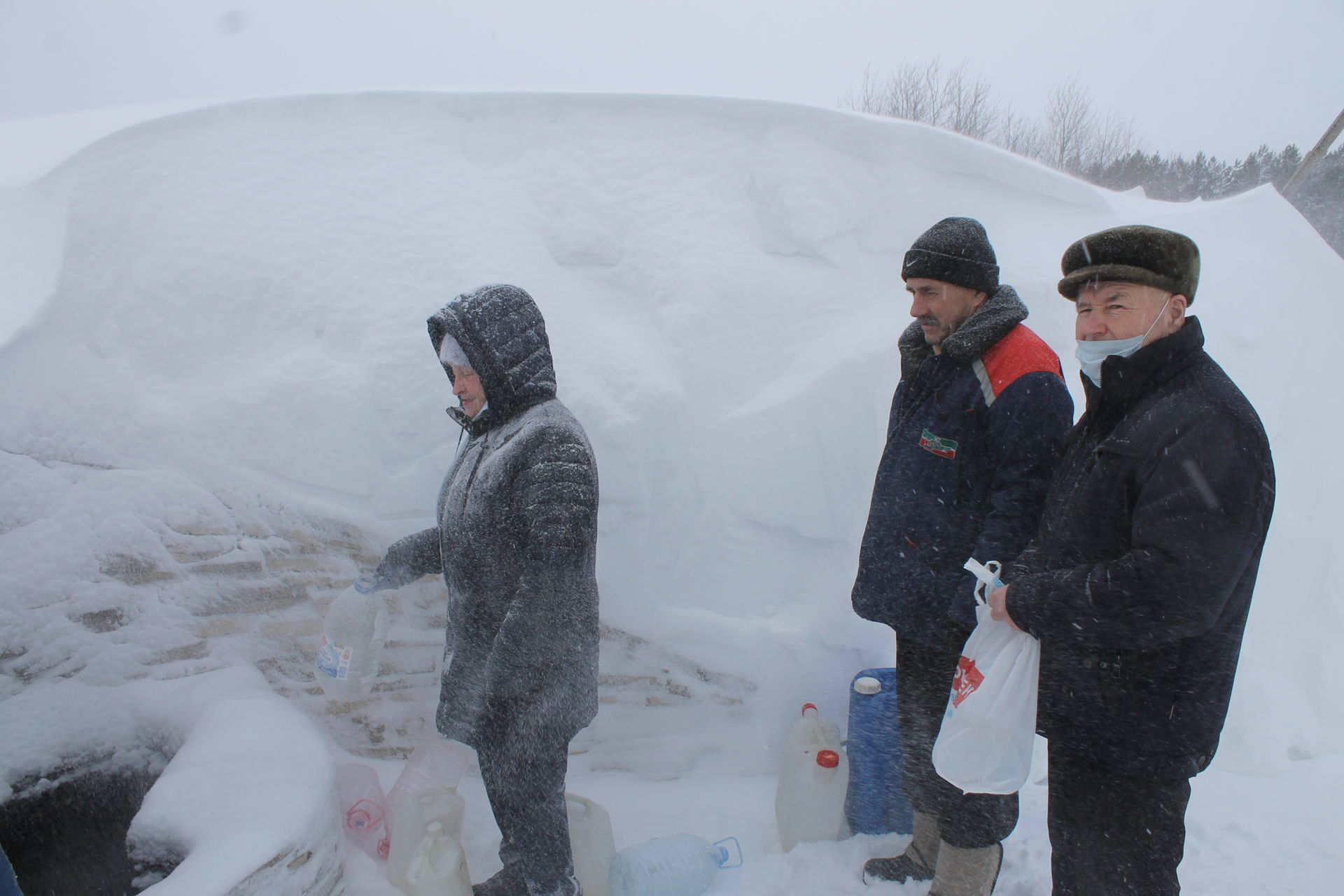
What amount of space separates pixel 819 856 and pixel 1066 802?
983mm

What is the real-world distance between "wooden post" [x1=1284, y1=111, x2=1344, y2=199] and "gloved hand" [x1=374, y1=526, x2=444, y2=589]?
7.97 meters

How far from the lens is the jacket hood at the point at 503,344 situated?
1.88m

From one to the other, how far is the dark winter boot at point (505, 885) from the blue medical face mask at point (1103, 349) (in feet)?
5.85

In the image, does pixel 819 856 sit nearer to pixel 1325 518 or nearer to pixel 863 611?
pixel 863 611

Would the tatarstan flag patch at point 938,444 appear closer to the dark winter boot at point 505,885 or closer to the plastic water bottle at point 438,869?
the dark winter boot at point 505,885

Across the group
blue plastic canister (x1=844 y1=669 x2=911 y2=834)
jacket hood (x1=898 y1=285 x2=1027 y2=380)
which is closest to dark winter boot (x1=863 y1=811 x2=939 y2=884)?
blue plastic canister (x1=844 y1=669 x2=911 y2=834)

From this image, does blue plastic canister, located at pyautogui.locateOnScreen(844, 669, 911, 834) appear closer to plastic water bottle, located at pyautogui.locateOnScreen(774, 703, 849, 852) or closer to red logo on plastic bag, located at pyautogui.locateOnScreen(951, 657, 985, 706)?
plastic water bottle, located at pyautogui.locateOnScreen(774, 703, 849, 852)

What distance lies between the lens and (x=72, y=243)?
8.27 ft

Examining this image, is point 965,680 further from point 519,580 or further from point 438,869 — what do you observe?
point 438,869

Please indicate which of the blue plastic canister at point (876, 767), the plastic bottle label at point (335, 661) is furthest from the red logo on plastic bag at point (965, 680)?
the plastic bottle label at point (335, 661)

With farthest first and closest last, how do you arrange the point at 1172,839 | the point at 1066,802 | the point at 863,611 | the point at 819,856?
the point at 819,856, the point at 863,611, the point at 1066,802, the point at 1172,839

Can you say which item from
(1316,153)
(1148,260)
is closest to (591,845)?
(1148,260)

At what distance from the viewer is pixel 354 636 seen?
2270mm

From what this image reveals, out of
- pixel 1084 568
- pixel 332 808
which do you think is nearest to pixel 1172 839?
pixel 1084 568
